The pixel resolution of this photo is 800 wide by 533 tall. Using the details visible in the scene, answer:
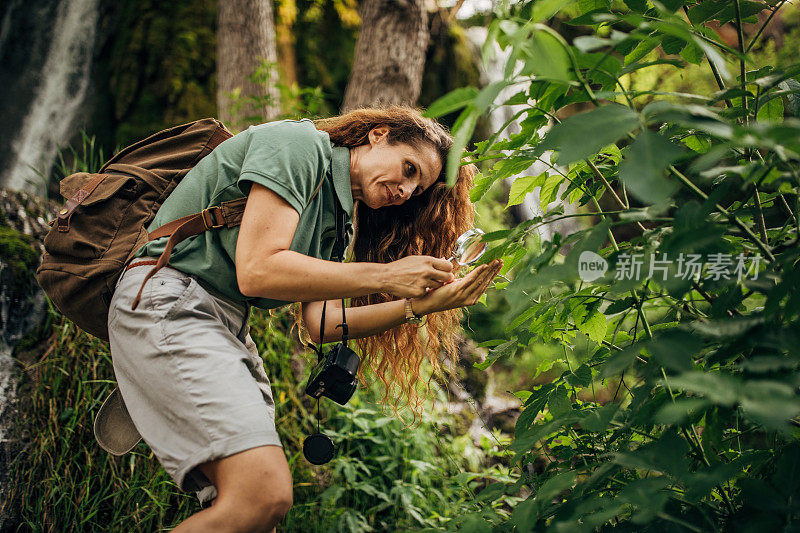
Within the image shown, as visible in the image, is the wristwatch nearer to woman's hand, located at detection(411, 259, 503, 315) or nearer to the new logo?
woman's hand, located at detection(411, 259, 503, 315)

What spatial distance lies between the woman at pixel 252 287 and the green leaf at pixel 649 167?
874 mm

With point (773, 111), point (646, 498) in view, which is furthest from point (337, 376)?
point (773, 111)

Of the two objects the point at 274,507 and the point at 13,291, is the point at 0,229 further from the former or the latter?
the point at 274,507

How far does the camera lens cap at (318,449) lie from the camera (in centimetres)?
181

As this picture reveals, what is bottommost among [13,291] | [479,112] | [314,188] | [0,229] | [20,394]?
[20,394]

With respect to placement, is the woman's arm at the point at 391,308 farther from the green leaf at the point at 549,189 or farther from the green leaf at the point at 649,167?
A: the green leaf at the point at 649,167

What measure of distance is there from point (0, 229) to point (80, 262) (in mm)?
A: 1778

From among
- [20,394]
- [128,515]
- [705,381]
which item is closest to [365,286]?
[705,381]

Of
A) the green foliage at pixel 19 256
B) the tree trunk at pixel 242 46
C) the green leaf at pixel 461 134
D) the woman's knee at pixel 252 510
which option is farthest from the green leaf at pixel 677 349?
the tree trunk at pixel 242 46

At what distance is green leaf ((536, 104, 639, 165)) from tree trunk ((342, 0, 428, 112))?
316 centimetres

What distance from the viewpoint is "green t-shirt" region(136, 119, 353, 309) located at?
1.46 metres

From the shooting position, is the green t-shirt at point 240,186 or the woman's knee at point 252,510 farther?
the green t-shirt at point 240,186

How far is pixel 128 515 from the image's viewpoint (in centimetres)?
226

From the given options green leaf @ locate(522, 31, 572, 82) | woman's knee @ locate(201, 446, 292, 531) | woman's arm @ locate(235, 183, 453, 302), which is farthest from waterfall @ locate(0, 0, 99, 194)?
green leaf @ locate(522, 31, 572, 82)
